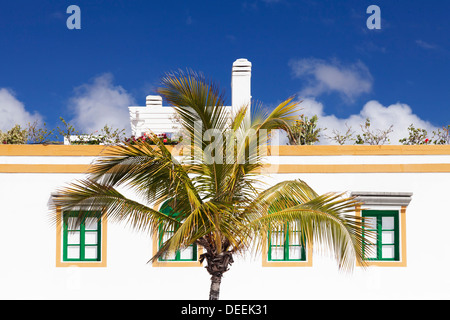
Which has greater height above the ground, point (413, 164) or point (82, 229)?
point (413, 164)

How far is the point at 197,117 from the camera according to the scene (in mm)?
6734

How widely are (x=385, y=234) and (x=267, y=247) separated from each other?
2.24 metres

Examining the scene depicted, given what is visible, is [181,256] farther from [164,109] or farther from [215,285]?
[164,109]

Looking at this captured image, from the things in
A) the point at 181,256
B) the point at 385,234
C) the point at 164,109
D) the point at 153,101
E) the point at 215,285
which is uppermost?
the point at 153,101

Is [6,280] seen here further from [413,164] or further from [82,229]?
[413,164]

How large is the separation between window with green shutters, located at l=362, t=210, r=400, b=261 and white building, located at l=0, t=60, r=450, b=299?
19 mm

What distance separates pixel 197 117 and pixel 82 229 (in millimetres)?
3746

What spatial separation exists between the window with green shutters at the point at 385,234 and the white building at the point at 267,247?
19 millimetres

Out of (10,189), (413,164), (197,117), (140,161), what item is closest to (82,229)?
(10,189)

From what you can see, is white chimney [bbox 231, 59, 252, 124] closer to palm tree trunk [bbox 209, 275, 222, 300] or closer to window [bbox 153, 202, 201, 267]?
window [bbox 153, 202, 201, 267]

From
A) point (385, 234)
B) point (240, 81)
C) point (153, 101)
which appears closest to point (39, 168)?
point (240, 81)

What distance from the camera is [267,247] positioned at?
352 inches
